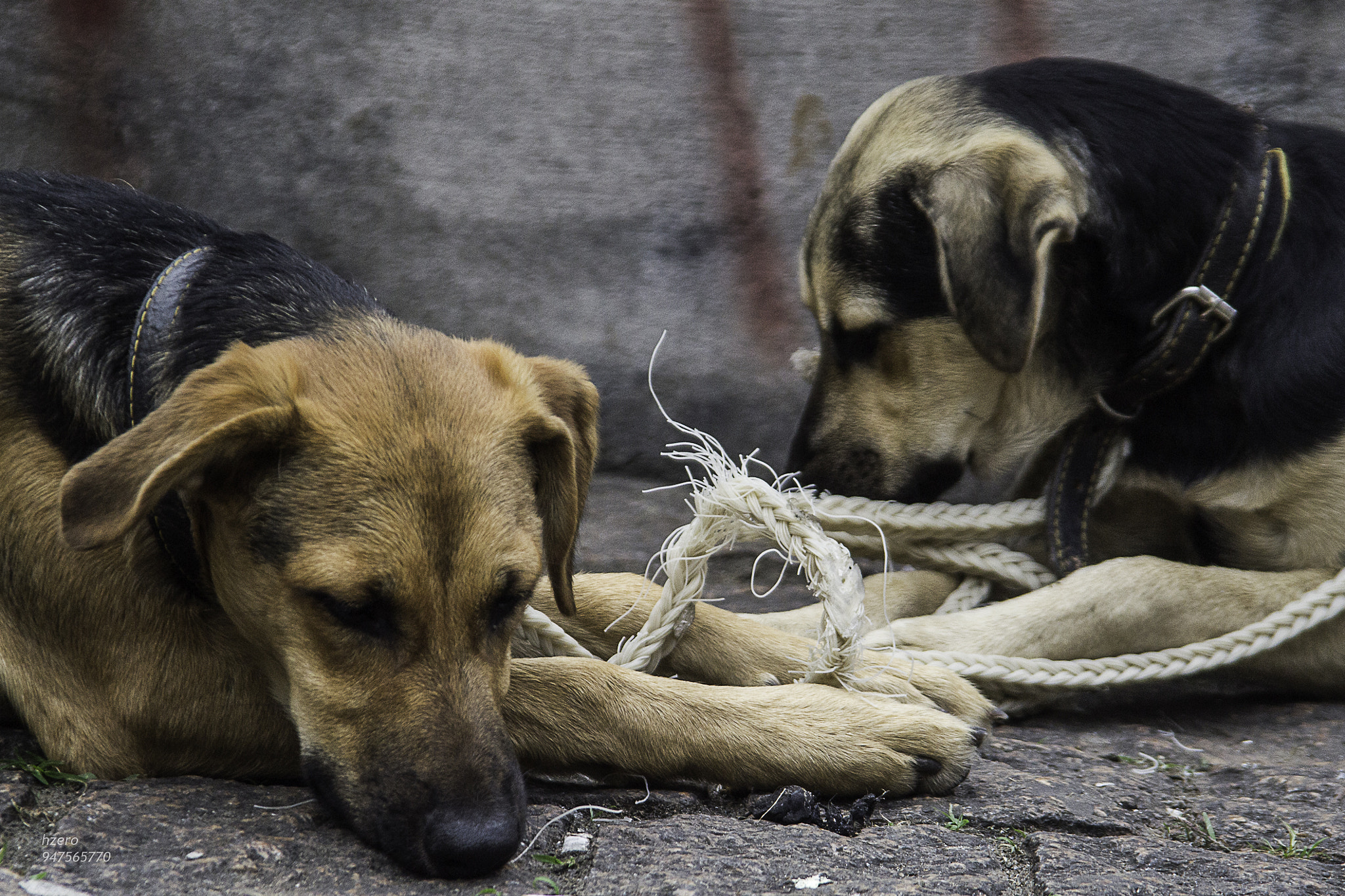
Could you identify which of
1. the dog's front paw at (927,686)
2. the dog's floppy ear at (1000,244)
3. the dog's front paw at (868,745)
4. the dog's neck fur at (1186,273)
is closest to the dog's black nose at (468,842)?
the dog's front paw at (868,745)

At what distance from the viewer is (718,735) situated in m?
2.46

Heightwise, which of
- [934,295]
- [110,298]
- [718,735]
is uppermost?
[110,298]

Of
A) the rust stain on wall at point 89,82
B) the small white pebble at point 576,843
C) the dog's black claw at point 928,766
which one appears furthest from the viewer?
the rust stain on wall at point 89,82

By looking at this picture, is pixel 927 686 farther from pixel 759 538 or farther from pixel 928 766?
pixel 759 538

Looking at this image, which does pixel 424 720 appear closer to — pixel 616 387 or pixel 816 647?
pixel 816 647

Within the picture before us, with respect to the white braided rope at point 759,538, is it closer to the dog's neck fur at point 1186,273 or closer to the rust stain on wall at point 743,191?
the dog's neck fur at point 1186,273

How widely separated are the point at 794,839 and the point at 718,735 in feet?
0.94

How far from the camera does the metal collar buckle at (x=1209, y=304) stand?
324 cm

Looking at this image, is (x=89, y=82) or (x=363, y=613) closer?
(x=363, y=613)

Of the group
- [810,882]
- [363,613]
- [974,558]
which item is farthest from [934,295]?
[363,613]

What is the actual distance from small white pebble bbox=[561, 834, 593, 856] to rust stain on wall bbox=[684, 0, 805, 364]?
10.8ft

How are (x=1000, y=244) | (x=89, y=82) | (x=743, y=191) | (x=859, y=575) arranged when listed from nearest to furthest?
(x=859, y=575)
(x=1000, y=244)
(x=89, y=82)
(x=743, y=191)

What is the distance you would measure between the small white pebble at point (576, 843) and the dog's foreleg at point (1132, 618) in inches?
49.9

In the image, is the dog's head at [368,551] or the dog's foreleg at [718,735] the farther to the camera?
the dog's foreleg at [718,735]
